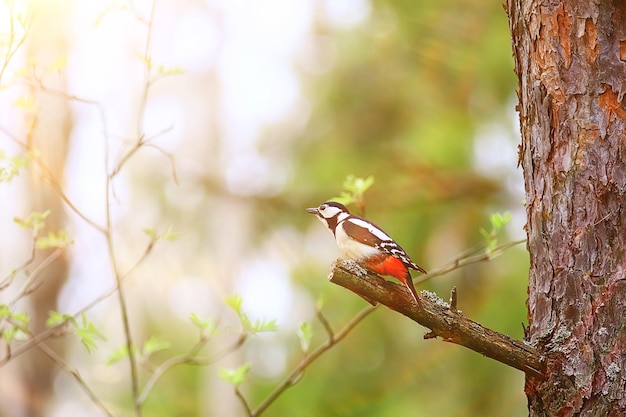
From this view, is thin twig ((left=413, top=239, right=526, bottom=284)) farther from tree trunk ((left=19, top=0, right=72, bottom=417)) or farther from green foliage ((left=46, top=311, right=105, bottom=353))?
tree trunk ((left=19, top=0, right=72, bottom=417))

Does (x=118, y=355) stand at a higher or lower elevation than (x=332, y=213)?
lower

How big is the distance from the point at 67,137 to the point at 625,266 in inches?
163

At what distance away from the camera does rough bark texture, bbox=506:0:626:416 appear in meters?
2.08

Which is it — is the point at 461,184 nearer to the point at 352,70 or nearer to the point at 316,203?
the point at 316,203

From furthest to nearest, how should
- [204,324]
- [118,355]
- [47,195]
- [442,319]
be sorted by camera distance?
[47,195], [118,355], [204,324], [442,319]

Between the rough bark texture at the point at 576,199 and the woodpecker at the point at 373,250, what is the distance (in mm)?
410

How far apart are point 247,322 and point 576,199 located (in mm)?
1126

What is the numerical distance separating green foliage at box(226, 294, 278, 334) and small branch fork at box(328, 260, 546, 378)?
56 cm

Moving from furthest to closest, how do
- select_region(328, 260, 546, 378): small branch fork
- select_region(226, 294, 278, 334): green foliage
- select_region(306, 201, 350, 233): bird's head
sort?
1. select_region(306, 201, 350, 233): bird's head
2. select_region(226, 294, 278, 334): green foliage
3. select_region(328, 260, 546, 378): small branch fork

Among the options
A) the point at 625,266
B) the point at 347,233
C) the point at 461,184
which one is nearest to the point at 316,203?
the point at 461,184

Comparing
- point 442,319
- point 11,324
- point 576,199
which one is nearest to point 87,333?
point 11,324

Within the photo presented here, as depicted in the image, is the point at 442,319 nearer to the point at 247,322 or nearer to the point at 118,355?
the point at 247,322

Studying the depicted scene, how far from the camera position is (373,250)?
7.22ft

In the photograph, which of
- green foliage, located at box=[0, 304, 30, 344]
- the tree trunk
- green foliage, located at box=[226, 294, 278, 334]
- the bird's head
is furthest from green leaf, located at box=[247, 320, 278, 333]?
the tree trunk
